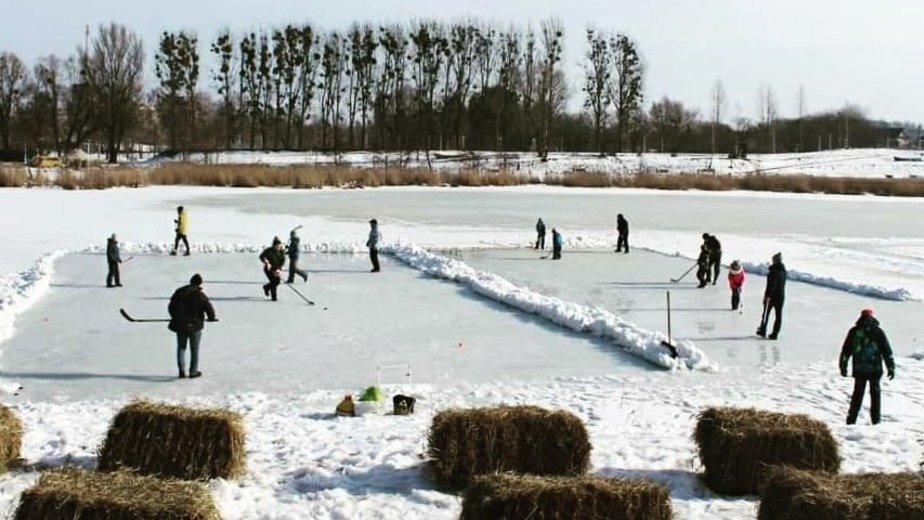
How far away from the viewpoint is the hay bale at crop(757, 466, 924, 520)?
5191mm

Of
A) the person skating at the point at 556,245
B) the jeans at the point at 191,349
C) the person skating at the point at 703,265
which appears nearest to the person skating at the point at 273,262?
the jeans at the point at 191,349

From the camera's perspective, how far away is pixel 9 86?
282 ft

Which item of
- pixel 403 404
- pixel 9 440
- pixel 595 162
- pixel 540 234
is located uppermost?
pixel 595 162

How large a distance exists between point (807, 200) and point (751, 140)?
2317 inches

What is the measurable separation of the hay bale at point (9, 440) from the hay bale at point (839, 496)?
5678 mm

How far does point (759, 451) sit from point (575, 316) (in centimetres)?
793

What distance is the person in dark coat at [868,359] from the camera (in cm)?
976

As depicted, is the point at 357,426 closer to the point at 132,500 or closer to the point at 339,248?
the point at 132,500

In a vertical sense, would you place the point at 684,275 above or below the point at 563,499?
above

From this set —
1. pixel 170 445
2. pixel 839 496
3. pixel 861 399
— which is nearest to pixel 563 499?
pixel 839 496

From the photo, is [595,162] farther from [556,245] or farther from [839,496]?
[839,496]

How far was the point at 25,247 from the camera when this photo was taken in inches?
998

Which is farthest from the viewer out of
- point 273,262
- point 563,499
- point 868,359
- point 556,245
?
point 556,245

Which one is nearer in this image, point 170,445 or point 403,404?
point 170,445
